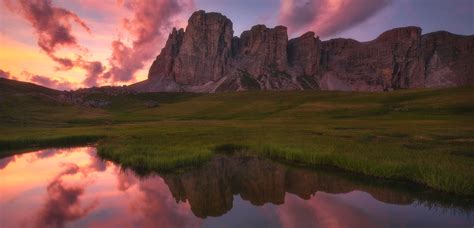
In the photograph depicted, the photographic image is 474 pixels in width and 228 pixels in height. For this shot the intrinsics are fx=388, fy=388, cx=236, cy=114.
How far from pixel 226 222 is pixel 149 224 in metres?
3.66

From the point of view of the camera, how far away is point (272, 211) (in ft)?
66.6

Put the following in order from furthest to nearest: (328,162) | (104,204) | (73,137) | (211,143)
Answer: (73,137), (211,143), (328,162), (104,204)

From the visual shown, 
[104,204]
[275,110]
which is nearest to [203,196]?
[104,204]

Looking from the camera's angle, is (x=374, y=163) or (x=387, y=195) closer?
(x=387, y=195)

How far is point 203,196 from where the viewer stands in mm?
23844

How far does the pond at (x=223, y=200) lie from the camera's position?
18688mm

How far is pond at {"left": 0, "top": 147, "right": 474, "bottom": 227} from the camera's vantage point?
18.7 m

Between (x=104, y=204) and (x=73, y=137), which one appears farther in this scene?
(x=73, y=137)

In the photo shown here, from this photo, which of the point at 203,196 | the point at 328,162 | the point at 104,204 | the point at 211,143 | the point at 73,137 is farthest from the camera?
the point at 73,137

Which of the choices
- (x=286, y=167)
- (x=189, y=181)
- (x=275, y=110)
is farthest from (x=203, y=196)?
(x=275, y=110)

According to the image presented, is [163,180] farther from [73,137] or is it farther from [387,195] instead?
[73,137]

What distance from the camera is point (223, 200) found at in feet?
74.6

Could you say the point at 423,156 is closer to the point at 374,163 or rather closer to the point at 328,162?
the point at 374,163

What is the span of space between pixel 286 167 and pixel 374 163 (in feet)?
24.4
